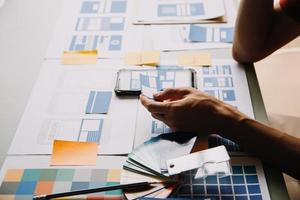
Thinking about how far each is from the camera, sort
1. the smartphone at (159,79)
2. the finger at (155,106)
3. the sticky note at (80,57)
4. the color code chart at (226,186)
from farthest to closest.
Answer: the sticky note at (80,57), the smartphone at (159,79), the finger at (155,106), the color code chart at (226,186)

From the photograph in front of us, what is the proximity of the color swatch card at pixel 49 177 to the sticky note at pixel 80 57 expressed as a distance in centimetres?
33

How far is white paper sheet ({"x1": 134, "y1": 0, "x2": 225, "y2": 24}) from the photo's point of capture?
1.15 meters

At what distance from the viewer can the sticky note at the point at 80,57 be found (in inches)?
40.6

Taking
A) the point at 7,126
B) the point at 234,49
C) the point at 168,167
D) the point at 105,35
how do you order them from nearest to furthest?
1. the point at 168,167
2. the point at 7,126
3. the point at 234,49
4. the point at 105,35

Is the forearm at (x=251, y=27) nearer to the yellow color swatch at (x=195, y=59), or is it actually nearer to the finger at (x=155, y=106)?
the yellow color swatch at (x=195, y=59)

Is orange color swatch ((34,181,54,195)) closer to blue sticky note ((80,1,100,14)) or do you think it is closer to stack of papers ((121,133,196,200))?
stack of papers ((121,133,196,200))

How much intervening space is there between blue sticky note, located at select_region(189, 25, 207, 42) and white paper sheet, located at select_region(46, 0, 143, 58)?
158 millimetres

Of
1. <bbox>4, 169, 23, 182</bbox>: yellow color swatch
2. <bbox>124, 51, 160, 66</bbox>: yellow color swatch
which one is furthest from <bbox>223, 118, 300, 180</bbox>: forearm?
<bbox>4, 169, 23, 182</bbox>: yellow color swatch

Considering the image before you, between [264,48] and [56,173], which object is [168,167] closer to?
[56,173]

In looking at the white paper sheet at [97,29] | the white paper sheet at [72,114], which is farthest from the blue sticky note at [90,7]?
the white paper sheet at [72,114]

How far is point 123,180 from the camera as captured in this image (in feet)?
2.40

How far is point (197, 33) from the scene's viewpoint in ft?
3.60

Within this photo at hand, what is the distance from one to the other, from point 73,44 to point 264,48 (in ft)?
1.84

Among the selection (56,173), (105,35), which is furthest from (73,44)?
(56,173)
